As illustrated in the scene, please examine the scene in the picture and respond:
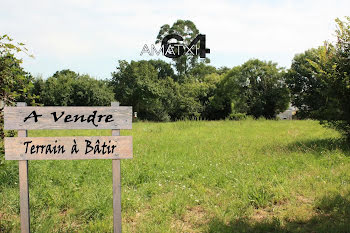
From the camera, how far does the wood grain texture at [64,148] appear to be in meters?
3.29

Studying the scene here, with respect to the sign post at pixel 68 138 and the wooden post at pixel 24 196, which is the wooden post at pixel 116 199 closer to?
the sign post at pixel 68 138

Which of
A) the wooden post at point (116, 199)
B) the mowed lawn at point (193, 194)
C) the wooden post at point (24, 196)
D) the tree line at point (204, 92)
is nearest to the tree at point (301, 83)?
the tree line at point (204, 92)

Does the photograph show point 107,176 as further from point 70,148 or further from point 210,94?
point 210,94

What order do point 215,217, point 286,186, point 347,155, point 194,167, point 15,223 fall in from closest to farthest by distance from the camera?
point 15,223, point 215,217, point 286,186, point 194,167, point 347,155

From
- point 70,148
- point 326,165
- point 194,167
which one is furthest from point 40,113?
point 326,165

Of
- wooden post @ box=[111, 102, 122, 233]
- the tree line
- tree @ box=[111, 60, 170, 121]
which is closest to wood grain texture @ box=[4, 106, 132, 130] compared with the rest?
wooden post @ box=[111, 102, 122, 233]

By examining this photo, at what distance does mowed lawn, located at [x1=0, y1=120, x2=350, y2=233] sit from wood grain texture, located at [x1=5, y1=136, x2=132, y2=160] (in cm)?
110

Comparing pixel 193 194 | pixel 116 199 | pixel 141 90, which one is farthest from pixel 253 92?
pixel 116 199

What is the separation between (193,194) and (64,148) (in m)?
2.53

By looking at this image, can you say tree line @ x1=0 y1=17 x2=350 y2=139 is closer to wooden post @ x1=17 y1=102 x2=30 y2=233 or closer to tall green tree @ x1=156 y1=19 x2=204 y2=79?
tall green tree @ x1=156 y1=19 x2=204 y2=79

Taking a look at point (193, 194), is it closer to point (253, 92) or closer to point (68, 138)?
point (68, 138)

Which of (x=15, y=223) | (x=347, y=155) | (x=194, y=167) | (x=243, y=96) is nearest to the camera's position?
(x=15, y=223)

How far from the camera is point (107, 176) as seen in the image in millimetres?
5902

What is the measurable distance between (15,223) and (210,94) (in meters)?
32.3
